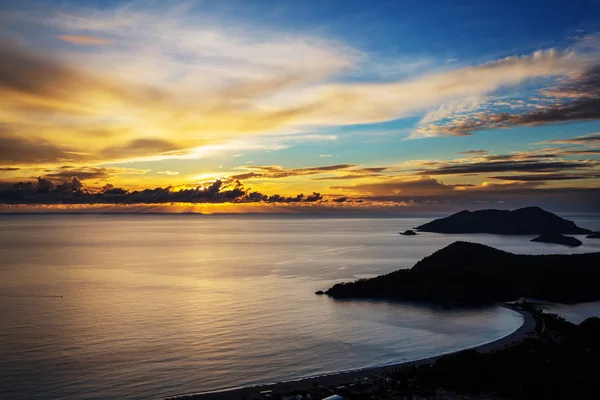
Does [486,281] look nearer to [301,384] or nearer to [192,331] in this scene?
[192,331]

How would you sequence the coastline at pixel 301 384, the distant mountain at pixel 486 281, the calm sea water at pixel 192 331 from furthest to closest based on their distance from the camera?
the distant mountain at pixel 486 281
the calm sea water at pixel 192 331
the coastline at pixel 301 384

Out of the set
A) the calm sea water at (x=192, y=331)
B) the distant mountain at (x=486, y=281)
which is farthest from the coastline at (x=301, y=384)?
the distant mountain at (x=486, y=281)

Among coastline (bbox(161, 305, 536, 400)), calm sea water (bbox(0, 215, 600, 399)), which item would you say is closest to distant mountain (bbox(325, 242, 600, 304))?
calm sea water (bbox(0, 215, 600, 399))

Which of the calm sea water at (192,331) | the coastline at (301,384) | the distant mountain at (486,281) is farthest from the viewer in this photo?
the distant mountain at (486,281)

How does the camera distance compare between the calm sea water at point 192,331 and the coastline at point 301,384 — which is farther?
the calm sea water at point 192,331

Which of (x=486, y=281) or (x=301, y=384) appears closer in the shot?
(x=301, y=384)

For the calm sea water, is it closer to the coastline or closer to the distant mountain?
the coastline

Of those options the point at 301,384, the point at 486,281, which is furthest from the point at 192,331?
the point at 486,281

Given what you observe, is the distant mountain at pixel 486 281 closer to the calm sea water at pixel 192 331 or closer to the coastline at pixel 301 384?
the calm sea water at pixel 192 331

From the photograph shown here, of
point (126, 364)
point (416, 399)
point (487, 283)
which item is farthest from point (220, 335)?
point (487, 283)
